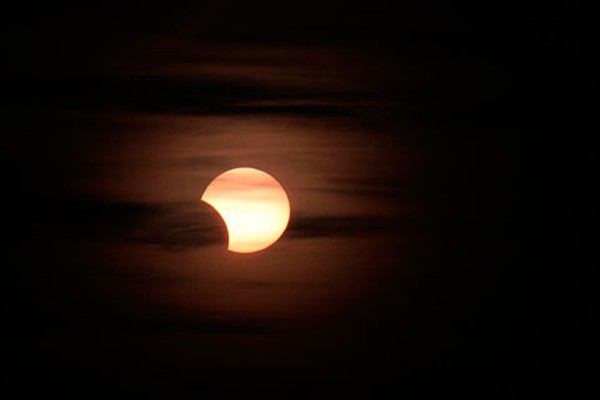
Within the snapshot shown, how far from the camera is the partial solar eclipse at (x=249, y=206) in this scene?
1.09m

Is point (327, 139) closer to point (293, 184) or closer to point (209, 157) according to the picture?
point (293, 184)

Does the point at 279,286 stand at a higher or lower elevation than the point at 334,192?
lower

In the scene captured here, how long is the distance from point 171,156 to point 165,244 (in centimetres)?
16

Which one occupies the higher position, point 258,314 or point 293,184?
point 293,184

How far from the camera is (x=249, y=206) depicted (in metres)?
1.10

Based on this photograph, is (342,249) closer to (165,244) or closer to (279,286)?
(279,286)

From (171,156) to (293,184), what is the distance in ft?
0.74

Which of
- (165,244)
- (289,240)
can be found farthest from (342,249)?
(165,244)

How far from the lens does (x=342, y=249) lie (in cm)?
111

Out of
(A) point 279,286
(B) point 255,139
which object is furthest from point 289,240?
(B) point 255,139

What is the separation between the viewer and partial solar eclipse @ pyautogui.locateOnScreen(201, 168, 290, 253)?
3.58 ft

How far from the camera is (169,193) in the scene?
1.11 m

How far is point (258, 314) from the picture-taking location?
1086 millimetres

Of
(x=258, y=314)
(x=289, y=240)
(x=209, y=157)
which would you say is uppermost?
(x=209, y=157)
